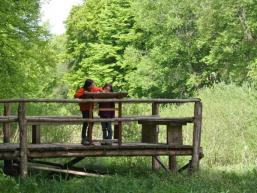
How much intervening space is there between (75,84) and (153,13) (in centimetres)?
896

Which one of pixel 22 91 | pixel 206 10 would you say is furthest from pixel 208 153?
pixel 206 10

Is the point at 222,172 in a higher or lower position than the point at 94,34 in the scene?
lower

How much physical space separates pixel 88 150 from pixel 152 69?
93.1 feet

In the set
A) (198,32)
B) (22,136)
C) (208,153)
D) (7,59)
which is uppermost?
(198,32)

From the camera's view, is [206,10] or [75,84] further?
[75,84]

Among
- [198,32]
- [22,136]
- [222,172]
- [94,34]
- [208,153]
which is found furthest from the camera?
[94,34]

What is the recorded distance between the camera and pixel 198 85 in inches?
1561

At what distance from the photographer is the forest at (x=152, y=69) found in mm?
12461

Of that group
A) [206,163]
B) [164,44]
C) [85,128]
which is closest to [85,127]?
[85,128]

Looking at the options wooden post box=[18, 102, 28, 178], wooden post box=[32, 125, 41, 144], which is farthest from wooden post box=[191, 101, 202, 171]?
wooden post box=[18, 102, 28, 178]

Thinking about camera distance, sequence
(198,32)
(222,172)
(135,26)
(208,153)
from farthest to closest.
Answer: (135,26)
(198,32)
(208,153)
(222,172)

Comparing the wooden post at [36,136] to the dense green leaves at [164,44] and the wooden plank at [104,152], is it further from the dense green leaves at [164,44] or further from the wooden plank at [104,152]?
the dense green leaves at [164,44]

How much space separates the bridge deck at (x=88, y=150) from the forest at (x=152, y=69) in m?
0.59

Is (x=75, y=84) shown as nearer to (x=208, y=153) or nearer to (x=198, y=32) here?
(x=198, y=32)
